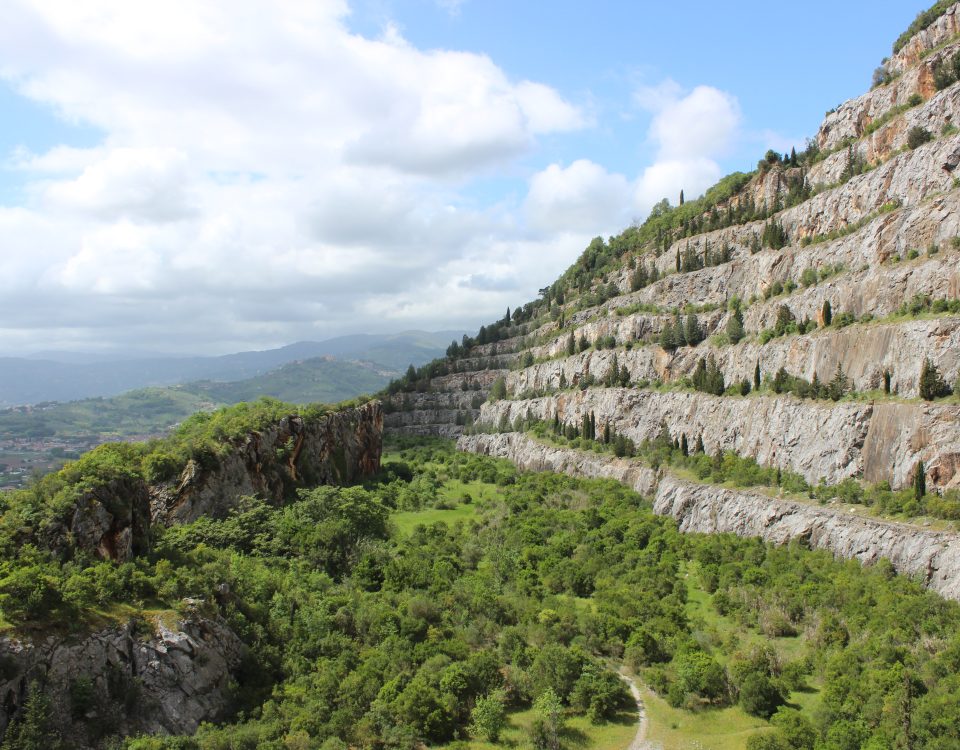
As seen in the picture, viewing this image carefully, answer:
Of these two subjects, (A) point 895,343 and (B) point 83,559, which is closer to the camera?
(B) point 83,559

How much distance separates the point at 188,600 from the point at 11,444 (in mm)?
203776

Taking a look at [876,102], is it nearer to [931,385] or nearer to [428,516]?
[931,385]

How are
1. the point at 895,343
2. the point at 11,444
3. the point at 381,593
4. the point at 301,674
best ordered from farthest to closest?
1. the point at 11,444
2. the point at 895,343
3. the point at 381,593
4. the point at 301,674

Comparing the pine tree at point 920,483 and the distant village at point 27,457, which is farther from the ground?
the pine tree at point 920,483

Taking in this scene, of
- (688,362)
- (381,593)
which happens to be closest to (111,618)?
(381,593)

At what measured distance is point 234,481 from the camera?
168 feet

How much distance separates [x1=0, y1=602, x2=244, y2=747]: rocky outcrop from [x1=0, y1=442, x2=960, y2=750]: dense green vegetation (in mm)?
756

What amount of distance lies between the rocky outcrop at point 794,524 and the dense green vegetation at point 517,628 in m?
1.57

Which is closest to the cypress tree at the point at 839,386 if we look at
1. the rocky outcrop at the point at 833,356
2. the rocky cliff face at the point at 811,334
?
the rocky outcrop at the point at 833,356

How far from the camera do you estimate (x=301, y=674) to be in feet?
106

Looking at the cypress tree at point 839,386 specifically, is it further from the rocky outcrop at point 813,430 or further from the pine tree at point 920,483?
the pine tree at point 920,483

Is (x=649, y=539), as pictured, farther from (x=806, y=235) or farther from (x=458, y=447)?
(x=458, y=447)

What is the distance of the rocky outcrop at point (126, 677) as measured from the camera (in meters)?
23.6

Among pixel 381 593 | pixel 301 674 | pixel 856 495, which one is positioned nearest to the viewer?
pixel 301 674
